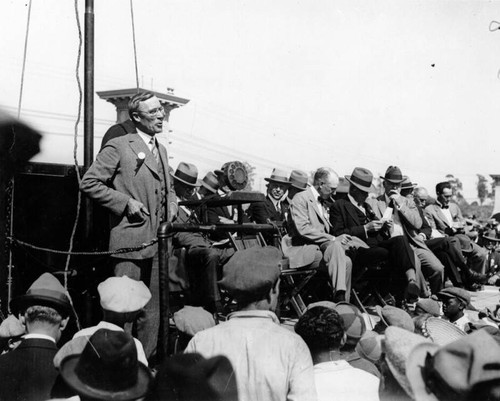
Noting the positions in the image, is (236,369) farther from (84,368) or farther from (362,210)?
(362,210)

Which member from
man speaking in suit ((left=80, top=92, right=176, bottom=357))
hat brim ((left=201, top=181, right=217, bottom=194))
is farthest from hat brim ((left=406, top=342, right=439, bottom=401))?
hat brim ((left=201, top=181, right=217, bottom=194))

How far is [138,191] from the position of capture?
4676mm

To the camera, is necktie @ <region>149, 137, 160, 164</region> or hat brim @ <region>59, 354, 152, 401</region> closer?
hat brim @ <region>59, 354, 152, 401</region>

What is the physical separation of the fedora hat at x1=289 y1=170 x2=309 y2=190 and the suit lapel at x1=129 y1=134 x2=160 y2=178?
135 inches

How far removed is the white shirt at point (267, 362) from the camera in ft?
8.46

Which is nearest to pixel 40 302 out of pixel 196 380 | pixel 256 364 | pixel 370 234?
pixel 196 380

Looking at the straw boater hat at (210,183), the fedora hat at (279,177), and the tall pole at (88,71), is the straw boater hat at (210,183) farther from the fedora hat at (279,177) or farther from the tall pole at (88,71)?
the tall pole at (88,71)

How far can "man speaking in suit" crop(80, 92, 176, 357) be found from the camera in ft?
14.7

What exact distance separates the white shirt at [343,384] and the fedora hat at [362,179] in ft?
15.0

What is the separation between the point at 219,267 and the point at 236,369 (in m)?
3.42

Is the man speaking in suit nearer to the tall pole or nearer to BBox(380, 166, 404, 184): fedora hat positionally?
the tall pole

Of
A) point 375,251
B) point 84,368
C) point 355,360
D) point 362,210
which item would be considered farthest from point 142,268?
point 362,210

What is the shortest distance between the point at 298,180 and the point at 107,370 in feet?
18.4

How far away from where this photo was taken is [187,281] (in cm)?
574
